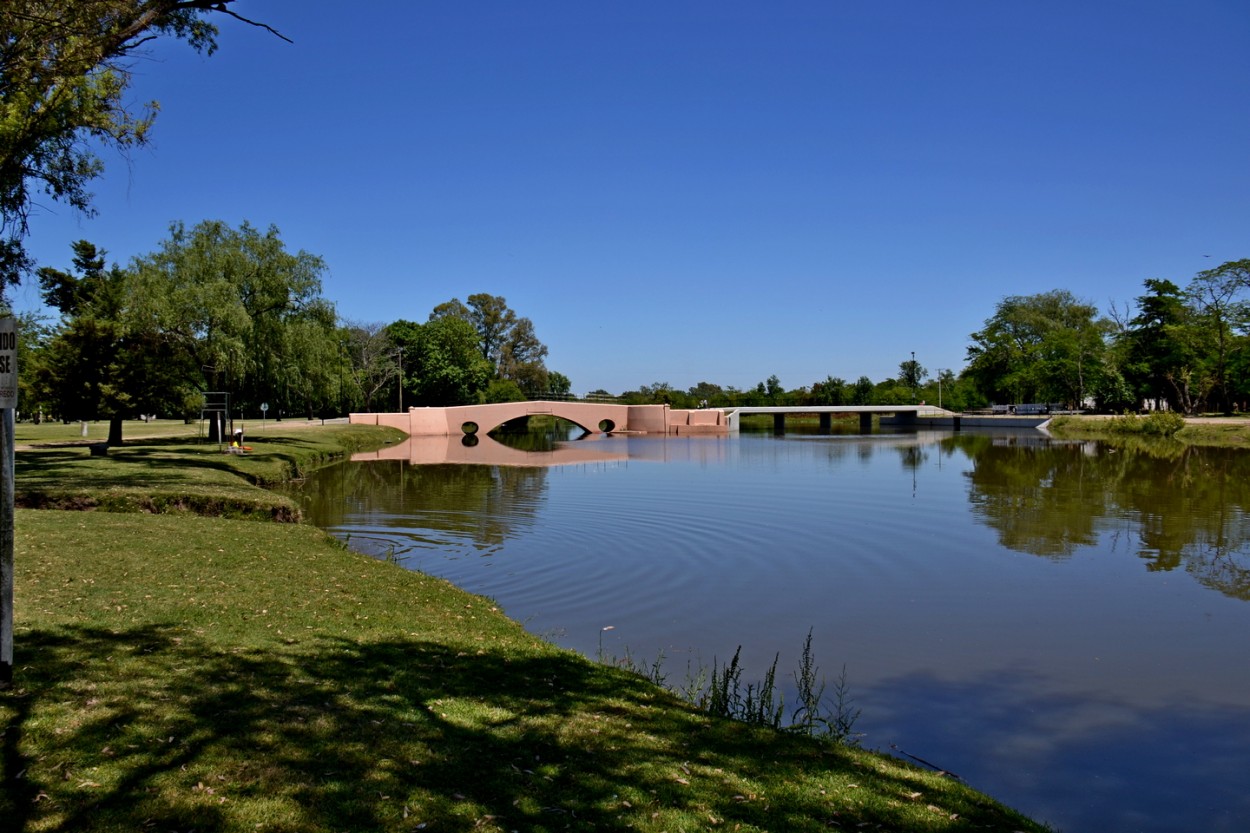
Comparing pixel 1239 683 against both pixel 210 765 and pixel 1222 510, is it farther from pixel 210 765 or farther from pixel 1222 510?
pixel 1222 510

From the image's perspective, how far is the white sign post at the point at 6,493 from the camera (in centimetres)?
537

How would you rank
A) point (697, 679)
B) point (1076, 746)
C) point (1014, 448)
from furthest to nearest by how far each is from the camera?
point (1014, 448), point (697, 679), point (1076, 746)

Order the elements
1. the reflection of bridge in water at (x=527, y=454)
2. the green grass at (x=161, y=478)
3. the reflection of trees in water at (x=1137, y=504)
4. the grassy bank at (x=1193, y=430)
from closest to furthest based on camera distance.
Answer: the green grass at (x=161, y=478) → the reflection of trees in water at (x=1137, y=504) → the reflection of bridge in water at (x=527, y=454) → the grassy bank at (x=1193, y=430)

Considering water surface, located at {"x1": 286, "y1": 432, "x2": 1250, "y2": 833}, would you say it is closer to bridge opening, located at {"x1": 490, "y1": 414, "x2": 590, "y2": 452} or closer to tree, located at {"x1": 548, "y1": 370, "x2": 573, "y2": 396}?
bridge opening, located at {"x1": 490, "y1": 414, "x2": 590, "y2": 452}

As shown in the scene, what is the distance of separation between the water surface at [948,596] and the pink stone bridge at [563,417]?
4052cm

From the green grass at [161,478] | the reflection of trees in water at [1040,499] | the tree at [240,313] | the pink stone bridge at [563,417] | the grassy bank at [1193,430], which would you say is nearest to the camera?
the green grass at [161,478]

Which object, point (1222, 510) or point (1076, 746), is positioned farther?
point (1222, 510)

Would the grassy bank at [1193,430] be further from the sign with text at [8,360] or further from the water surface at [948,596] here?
the sign with text at [8,360]

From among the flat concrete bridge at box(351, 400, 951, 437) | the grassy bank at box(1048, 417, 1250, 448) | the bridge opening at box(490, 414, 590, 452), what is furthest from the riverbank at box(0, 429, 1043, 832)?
the flat concrete bridge at box(351, 400, 951, 437)

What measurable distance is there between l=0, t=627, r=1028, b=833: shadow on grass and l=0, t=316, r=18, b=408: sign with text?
1.86 metres

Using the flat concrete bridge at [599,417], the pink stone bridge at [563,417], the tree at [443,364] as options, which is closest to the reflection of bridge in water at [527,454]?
the pink stone bridge at [563,417]

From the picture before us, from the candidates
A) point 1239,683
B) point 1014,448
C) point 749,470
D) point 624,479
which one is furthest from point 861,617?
point 1014,448

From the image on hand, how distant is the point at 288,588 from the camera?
968cm

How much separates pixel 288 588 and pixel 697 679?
4690 mm
